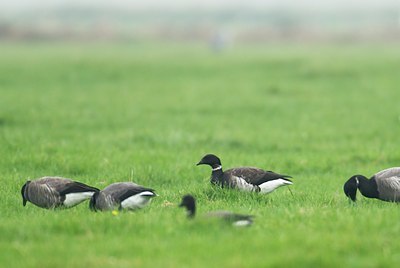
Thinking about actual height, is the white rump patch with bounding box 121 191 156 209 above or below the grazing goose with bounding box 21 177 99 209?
below

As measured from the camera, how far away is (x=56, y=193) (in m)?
10.6

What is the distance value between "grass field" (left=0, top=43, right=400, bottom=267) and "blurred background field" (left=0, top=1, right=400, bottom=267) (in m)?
0.03

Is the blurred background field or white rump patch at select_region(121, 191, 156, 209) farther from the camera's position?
white rump patch at select_region(121, 191, 156, 209)

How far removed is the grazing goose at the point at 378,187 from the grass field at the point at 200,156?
0.17 meters

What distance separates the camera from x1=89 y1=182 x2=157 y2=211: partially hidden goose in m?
10.2

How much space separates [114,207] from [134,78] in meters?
31.1

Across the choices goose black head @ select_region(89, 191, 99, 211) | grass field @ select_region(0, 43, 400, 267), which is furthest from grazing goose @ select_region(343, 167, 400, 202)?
goose black head @ select_region(89, 191, 99, 211)

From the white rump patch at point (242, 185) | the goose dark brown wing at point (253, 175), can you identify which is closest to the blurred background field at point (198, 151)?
the white rump patch at point (242, 185)

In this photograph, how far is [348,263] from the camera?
7398mm

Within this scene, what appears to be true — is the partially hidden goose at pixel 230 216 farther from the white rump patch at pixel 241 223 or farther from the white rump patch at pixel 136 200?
the white rump patch at pixel 136 200

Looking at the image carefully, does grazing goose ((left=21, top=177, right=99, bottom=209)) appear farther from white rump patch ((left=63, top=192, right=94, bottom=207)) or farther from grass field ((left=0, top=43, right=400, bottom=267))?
grass field ((left=0, top=43, right=400, bottom=267))

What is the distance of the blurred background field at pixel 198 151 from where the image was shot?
317 inches

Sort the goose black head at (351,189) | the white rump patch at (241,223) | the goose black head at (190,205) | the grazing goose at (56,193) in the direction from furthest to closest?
the goose black head at (351,189) → the grazing goose at (56,193) → the goose black head at (190,205) → the white rump patch at (241,223)

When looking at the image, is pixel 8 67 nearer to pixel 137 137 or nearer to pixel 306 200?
pixel 137 137
